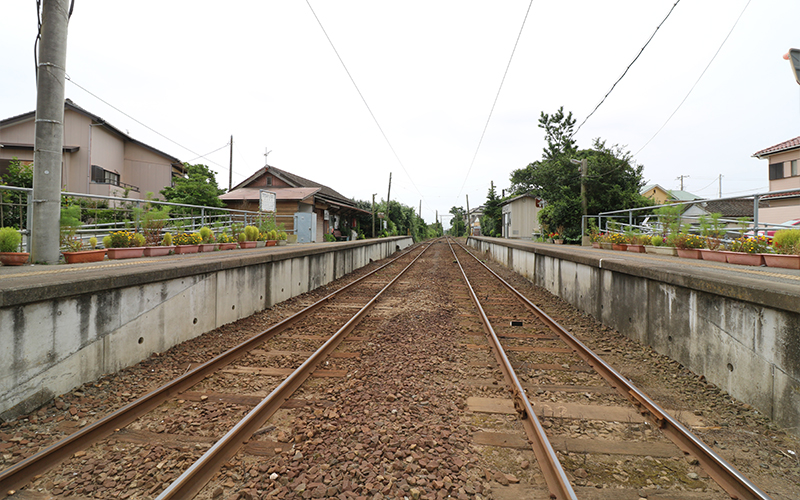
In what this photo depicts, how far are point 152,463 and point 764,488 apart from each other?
371 cm

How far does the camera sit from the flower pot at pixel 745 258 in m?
6.18

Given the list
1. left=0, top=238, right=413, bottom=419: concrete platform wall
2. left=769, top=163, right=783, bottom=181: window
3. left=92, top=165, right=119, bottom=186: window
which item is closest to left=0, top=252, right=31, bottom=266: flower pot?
left=0, top=238, right=413, bottom=419: concrete platform wall

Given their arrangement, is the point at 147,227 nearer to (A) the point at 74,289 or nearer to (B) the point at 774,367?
(A) the point at 74,289

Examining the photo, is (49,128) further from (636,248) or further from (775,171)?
(775,171)

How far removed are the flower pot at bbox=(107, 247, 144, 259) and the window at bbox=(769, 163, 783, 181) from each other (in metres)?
30.4

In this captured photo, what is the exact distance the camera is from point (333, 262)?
12.3 meters

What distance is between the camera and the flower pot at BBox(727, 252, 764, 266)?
20.3 ft

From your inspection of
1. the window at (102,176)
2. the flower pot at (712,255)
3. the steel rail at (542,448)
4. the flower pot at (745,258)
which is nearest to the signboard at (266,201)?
the window at (102,176)

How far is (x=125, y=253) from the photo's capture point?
7.39 m

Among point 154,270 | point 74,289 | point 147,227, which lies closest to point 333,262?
point 147,227

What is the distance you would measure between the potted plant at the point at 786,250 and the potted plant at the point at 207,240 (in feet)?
38.9

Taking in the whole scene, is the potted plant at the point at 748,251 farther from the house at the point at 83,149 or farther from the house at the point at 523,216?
the house at the point at 523,216

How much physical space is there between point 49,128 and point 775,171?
31.3m

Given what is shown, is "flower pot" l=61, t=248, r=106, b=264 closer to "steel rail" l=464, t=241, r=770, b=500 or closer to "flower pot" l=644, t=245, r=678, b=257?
"steel rail" l=464, t=241, r=770, b=500
